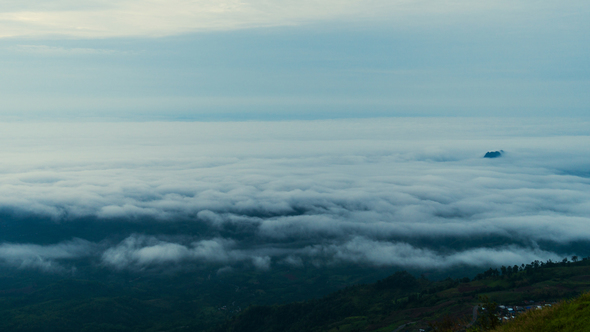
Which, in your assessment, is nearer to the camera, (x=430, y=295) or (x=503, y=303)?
(x=503, y=303)

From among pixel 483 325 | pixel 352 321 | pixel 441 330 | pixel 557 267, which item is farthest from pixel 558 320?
pixel 557 267

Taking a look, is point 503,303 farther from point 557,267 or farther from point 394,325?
point 557,267

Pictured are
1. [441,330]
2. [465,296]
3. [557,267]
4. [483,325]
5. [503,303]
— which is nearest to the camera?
[483,325]

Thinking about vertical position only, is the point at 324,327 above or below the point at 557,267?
below


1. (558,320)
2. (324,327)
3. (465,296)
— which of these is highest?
(558,320)

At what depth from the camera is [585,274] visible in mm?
179500

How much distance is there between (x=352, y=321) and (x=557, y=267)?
96.5m

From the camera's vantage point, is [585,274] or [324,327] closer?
[585,274]

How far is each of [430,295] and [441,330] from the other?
16299cm

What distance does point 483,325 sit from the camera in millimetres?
40938

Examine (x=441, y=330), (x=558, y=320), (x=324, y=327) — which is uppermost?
(x=558, y=320)

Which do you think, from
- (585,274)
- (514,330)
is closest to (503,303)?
(585,274)

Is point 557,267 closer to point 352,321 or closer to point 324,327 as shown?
point 352,321

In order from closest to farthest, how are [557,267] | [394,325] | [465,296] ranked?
1. [394,325]
2. [465,296]
3. [557,267]
